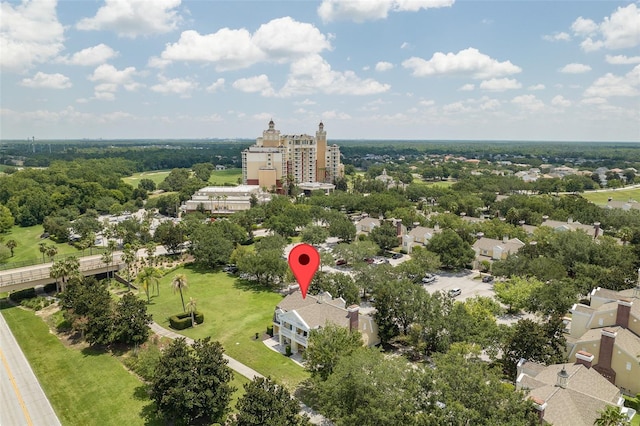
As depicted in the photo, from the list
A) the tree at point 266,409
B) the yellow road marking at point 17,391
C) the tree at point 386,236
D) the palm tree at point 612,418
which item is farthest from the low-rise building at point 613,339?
the yellow road marking at point 17,391

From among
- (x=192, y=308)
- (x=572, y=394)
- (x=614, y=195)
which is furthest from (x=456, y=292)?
(x=614, y=195)

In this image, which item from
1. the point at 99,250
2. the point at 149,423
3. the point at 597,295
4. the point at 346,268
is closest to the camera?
the point at 149,423

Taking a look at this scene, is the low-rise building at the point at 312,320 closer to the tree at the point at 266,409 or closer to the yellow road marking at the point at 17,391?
the tree at the point at 266,409

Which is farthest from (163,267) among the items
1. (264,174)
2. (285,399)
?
(264,174)

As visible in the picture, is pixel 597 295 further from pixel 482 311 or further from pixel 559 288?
pixel 482 311

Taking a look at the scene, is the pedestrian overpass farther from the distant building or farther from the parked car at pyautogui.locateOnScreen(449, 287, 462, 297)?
the distant building

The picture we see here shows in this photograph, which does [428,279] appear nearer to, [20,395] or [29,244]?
[20,395]
